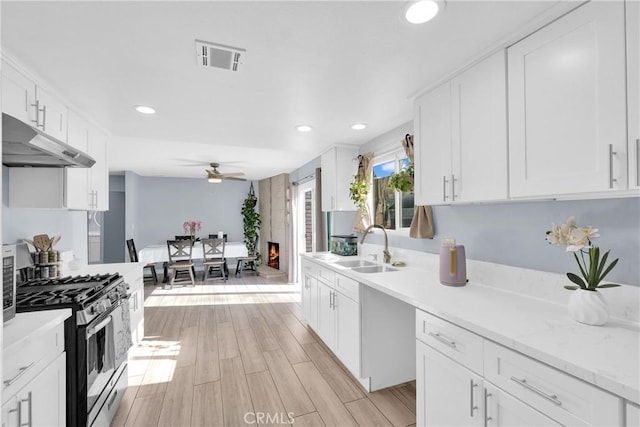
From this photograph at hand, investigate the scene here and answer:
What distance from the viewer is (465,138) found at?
1819 mm

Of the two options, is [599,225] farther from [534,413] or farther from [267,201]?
[267,201]

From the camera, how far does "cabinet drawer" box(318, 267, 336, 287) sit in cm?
283

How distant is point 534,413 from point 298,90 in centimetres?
217

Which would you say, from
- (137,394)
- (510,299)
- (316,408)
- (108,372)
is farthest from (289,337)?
(510,299)

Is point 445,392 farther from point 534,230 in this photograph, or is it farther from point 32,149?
point 32,149

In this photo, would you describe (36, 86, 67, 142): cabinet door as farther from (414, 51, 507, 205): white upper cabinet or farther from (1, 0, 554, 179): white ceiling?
(414, 51, 507, 205): white upper cabinet

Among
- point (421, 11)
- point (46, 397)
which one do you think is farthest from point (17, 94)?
point (421, 11)

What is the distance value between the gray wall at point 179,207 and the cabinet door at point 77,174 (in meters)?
4.14

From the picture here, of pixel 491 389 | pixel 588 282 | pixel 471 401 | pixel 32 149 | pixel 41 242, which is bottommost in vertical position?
pixel 471 401

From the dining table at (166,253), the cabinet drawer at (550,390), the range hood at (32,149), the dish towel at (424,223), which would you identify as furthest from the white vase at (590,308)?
the dining table at (166,253)

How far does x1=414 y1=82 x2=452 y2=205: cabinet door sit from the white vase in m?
0.84

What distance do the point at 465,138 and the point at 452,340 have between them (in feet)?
3.85

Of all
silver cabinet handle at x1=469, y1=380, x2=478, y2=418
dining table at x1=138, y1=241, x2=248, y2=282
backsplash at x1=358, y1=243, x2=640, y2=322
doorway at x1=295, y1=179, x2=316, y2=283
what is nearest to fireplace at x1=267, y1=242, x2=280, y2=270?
dining table at x1=138, y1=241, x2=248, y2=282

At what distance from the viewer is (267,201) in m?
7.55
